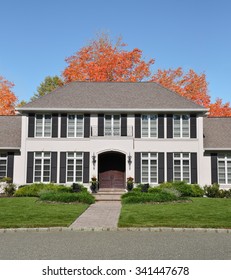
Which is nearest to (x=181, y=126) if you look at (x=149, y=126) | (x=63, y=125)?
(x=149, y=126)

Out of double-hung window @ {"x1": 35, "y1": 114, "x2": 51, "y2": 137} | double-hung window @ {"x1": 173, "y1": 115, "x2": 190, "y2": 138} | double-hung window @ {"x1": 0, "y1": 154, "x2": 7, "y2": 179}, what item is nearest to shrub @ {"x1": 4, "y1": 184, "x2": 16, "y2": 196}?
double-hung window @ {"x1": 0, "y1": 154, "x2": 7, "y2": 179}

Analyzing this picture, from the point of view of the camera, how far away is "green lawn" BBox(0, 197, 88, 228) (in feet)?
34.8

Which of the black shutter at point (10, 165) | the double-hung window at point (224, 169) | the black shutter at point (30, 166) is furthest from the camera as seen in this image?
the double-hung window at point (224, 169)

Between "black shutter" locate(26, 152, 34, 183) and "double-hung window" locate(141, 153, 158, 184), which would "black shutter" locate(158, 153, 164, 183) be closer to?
"double-hung window" locate(141, 153, 158, 184)

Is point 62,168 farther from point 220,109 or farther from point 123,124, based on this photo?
point 220,109

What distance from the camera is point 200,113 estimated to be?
22.0 meters

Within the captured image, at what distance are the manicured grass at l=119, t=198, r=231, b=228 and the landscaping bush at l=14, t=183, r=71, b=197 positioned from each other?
253 inches

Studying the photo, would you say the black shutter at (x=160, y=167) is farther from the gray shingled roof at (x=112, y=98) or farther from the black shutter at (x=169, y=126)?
the gray shingled roof at (x=112, y=98)

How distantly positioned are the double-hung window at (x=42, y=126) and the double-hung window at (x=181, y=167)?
8.86m

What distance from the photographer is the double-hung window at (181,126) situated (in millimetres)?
21953

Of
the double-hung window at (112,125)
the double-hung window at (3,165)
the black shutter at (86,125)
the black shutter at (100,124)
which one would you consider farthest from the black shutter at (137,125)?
the double-hung window at (3,165)

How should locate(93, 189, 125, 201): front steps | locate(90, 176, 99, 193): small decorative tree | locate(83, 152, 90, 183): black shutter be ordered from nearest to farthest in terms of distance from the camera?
locate(93, 189, 125, 201): front steps
locate(90, 176, 99, 193): small decorative tree
locate(83, 152, 90, 183): black shutter
